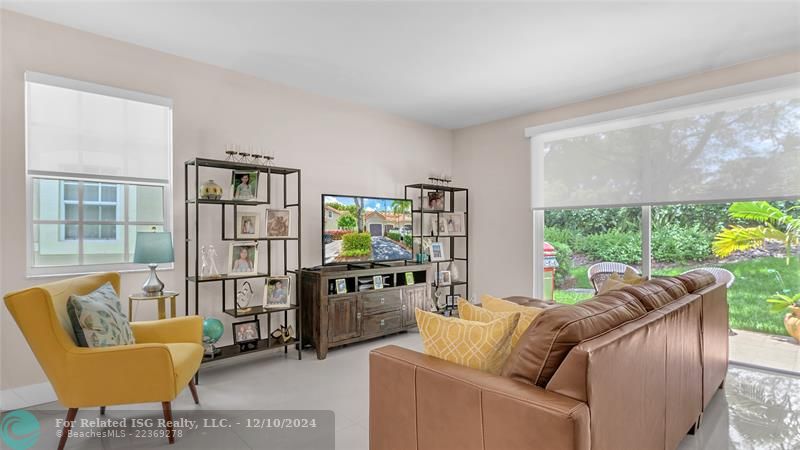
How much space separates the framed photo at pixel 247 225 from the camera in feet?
11.2

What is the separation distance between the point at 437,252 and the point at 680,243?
8.35 feet

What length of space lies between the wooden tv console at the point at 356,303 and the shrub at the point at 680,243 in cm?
240

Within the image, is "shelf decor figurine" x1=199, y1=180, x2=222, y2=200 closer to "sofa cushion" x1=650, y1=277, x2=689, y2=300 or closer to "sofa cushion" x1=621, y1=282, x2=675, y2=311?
"sofa cushion" x1=621, y1=282, x2=675, y2=311

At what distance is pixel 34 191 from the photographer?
2775 millimetres

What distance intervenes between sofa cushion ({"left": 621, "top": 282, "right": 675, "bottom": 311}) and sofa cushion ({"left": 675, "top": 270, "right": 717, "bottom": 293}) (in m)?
0.42

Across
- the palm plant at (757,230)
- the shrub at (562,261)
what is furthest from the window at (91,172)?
the palm plant at (757,230)

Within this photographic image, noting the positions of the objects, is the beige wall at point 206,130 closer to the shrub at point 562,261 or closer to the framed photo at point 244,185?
the framed photo at point 244,185

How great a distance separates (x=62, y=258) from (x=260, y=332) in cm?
158

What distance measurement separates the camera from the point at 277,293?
350 centimetres

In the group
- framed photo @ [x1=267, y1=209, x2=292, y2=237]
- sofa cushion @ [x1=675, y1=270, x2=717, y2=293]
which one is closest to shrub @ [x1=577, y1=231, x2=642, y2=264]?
sofa cushion @ [x1=675, y1=270, x2=717, y2=293]

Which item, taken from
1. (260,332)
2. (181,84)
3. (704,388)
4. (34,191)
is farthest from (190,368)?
(704,388)

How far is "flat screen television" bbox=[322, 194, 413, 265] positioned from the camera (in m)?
3.99

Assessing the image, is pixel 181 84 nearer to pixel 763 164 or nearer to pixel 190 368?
pixel 190 368

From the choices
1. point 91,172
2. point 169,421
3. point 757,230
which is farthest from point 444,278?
point 91,172
